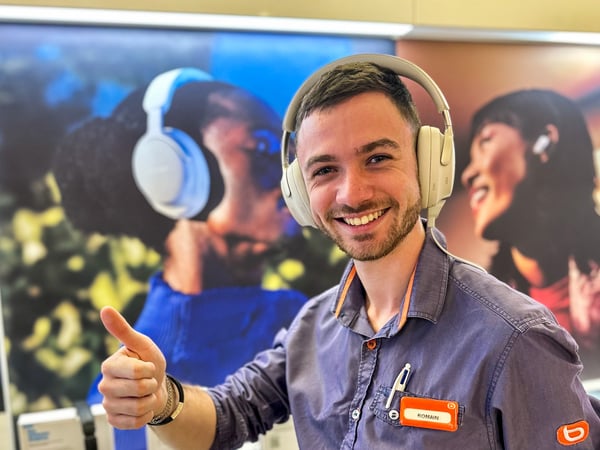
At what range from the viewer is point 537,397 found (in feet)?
2.89

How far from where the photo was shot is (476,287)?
996 millimetres

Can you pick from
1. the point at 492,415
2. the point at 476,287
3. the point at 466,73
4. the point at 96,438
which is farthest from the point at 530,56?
the point at 96,438

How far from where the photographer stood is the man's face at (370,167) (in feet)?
3.37

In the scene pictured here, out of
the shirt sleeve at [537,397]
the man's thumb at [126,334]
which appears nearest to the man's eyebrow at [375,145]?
the shirt sleeve at [537,397]

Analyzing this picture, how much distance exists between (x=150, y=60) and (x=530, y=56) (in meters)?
1.33

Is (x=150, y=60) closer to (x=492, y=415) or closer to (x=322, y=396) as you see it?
(x=322, y=396)

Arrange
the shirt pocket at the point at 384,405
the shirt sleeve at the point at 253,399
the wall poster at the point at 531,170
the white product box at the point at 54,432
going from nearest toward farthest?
the shirt pocket at the point at 384,405 → the shirt sleeve at the point at 253,399 → the white product box at the point at 54,432 → the wall poster at the point at 531,170

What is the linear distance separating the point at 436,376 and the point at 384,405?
0.12 meters

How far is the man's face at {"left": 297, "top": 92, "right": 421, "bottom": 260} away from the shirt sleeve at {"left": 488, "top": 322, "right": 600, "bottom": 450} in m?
0.31

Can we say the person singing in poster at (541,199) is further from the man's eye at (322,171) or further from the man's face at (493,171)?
the man's eye at (322,171)

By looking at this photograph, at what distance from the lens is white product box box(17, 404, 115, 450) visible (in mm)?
1468

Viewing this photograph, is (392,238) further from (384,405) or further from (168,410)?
(168,410)

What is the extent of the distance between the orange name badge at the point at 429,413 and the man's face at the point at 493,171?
110 centimetres

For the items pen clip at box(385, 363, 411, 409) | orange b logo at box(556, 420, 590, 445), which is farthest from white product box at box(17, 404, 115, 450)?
orange b logo at box(556, 420, 590, 445)
